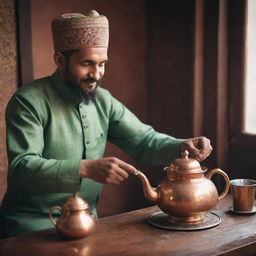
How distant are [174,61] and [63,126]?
1.20m

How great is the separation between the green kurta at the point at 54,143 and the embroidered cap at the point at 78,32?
0.21m

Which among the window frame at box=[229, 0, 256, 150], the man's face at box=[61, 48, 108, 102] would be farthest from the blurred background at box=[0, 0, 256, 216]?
the man's face at box=[61, 48, 108, 102]

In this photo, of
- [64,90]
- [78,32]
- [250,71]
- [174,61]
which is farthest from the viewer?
[174,61]

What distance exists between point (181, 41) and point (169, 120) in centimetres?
56

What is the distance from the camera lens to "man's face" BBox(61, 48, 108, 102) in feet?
7.61

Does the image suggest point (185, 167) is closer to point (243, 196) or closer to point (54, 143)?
point (243, 196)

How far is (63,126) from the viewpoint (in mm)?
2422

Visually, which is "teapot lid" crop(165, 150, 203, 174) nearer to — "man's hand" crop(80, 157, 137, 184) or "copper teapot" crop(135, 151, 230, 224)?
"copper teapot" crop(135, 151, 230, 224)

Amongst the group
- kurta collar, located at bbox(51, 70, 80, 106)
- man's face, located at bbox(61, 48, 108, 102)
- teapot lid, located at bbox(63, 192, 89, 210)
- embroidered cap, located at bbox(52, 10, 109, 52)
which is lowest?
teapot lid, located at bbox(63, 192, 89, 210)

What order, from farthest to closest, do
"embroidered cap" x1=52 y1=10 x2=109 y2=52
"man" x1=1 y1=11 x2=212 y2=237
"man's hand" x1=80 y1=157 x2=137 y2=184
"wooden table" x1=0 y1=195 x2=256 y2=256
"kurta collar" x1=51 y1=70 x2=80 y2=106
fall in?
"kurta collar" x1=51 y1=70 x2=80 y2=106 < "embroidered cap" x1=52 y1=10 x2=109 y2=52 < "man" x1=1 y1=11 x2=212 y2=237 < "man's hand" x1=80 y1=157 x2=137 y2=184 < "wooden table" x1=0 y1=195 x2=256 y2=256

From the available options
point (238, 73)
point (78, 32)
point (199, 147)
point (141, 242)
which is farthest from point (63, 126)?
point (238, 73)

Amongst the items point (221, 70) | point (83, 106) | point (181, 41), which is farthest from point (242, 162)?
point (83, 106)

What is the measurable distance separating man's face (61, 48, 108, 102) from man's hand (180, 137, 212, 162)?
543mm

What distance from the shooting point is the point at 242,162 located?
304cm
